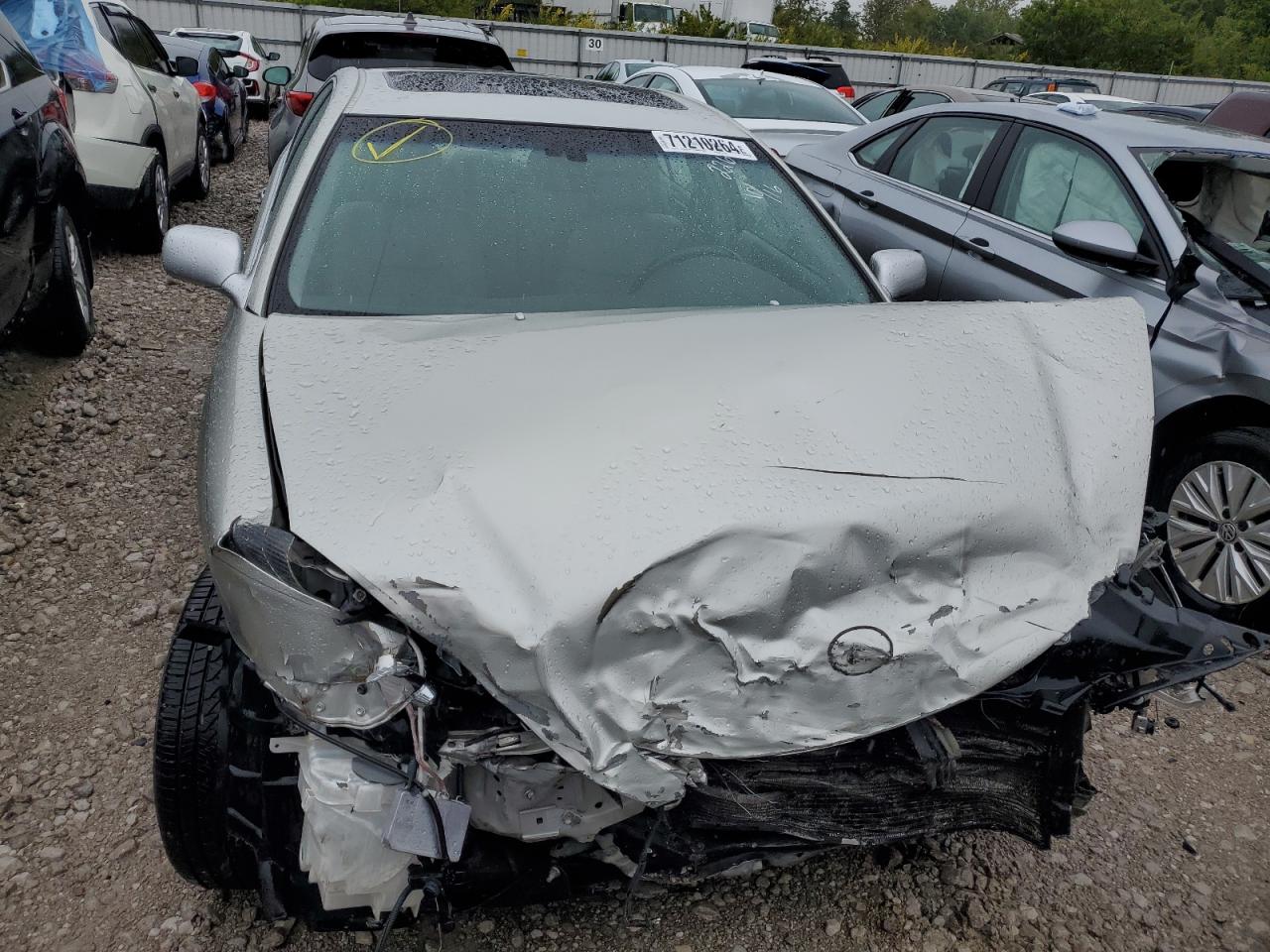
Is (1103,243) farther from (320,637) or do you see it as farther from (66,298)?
(66,298)

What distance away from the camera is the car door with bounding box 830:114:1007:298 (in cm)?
481

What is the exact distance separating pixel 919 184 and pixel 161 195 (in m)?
5.21

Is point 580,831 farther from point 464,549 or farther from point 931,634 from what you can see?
point 931,634

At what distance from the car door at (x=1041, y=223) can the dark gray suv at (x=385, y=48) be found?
5431 mm

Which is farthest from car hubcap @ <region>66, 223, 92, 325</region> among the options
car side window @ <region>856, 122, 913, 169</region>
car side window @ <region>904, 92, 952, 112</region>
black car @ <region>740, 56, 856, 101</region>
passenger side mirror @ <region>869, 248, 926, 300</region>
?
black car @ <region>740, 56, 856, 101</region>

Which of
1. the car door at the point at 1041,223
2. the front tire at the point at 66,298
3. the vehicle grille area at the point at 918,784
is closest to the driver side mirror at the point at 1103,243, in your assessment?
the car door at the point at 1041,223

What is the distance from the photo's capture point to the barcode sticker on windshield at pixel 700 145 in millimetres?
3146

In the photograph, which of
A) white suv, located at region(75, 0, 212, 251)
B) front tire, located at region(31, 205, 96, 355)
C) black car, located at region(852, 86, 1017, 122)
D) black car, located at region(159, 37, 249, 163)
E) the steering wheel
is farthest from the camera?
black car, located at region(159, 37, 249, 163)

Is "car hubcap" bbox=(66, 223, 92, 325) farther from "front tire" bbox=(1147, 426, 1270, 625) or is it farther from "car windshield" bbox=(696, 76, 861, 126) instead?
"car windshield" bbox=(696, 76, 861, 126)

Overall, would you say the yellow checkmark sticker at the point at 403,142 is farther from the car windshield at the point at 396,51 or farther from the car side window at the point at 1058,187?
the car windshield at the point at 396,51

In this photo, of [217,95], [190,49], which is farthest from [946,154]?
[190,49]

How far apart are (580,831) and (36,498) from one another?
312 centimetres

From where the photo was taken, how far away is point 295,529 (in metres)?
1.67

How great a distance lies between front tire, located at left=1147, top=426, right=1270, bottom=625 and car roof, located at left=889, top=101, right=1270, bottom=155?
1.44m
